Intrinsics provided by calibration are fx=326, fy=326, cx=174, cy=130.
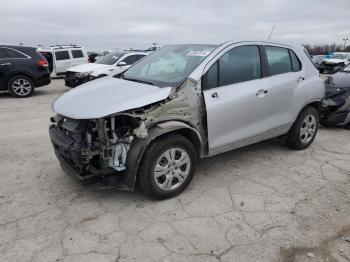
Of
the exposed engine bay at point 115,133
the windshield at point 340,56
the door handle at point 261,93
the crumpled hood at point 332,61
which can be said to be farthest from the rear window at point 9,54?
the windshield at point 340,56

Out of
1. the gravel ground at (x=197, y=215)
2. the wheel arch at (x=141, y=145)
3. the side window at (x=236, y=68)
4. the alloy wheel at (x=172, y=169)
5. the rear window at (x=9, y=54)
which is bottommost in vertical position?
the gravel ground at (x=197, y=215)

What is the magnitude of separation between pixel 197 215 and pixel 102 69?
29.7 feet

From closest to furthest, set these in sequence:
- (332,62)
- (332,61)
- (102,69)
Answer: (102,69), (332,62), (332,61)

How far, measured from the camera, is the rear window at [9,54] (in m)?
10.1

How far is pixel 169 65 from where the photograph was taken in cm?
429

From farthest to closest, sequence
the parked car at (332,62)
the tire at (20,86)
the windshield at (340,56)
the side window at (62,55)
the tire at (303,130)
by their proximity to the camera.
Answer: the windshield at (340,56) → the parked car at (332,62) → the side window at (62,55) → the tire at (20,86) → the tire at (303,130)

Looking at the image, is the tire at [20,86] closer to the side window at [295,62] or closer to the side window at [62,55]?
the side window at [62,55]

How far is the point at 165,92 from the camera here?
353 centimetres

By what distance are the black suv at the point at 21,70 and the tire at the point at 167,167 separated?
8540mm

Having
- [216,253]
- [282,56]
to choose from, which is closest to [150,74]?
[282,56]

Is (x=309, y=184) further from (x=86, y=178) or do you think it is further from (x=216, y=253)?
(x=86, y=178)

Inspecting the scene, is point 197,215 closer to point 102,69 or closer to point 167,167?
point 167,167

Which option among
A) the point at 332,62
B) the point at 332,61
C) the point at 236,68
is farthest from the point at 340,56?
the point at 236,68

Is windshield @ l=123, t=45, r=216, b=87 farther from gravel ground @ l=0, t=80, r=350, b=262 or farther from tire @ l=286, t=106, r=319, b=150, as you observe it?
tire @ l=286, t=106, r=319, b=150
